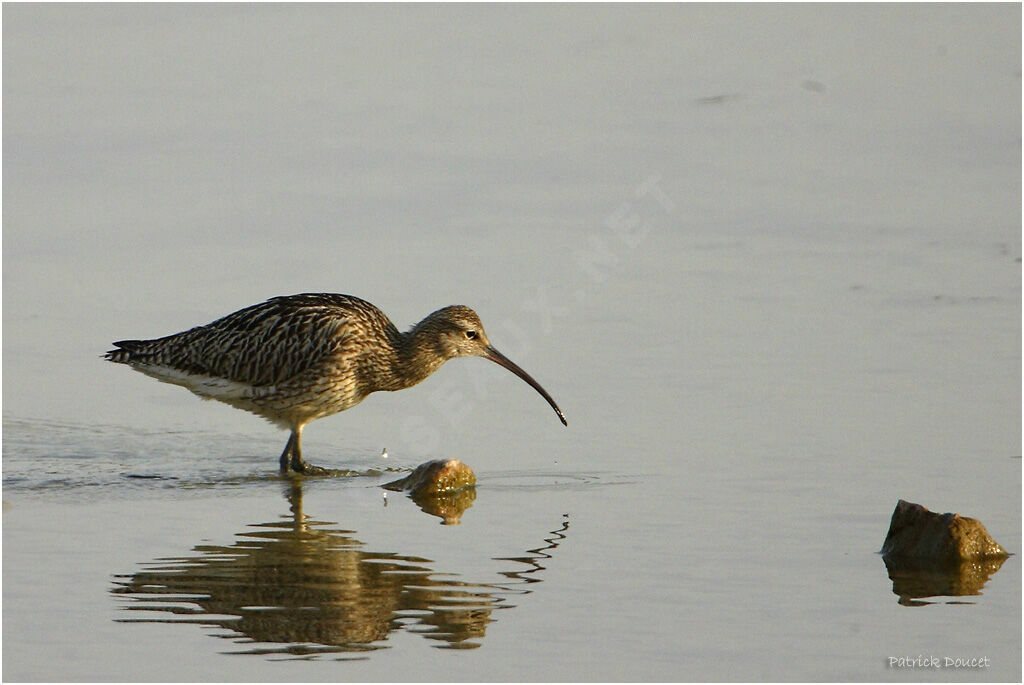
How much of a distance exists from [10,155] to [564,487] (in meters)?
8.77

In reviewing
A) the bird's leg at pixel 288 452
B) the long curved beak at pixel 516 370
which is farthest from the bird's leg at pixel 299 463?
the long curved beak at pixel 516 370

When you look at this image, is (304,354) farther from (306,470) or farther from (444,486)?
(444,486)

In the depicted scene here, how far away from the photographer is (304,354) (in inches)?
500

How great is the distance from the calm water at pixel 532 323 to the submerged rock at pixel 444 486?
0.20 meters

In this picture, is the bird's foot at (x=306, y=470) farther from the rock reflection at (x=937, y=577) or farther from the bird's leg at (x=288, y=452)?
the rock reflection at (x=937, y=577)

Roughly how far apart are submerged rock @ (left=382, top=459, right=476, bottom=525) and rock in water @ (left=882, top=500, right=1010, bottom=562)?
8.26 feet

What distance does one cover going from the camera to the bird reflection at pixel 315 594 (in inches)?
331

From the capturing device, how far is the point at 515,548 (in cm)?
987

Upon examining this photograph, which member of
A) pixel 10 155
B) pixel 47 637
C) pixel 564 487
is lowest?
pixel 47 637

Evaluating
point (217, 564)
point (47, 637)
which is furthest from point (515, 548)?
point (47, 637)

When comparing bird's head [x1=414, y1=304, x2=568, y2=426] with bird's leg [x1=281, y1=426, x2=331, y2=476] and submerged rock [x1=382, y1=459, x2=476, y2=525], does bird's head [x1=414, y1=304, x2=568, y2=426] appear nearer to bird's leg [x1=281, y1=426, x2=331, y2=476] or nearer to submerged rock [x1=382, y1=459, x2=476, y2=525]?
bird's leg [x1=281, y1=426, x2=331, y2=476]

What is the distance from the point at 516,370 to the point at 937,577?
410cm

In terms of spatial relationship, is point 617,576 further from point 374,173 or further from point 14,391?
point 374,173

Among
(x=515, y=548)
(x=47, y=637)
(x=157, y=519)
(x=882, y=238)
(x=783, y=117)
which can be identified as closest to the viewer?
(x=47, y=637)
